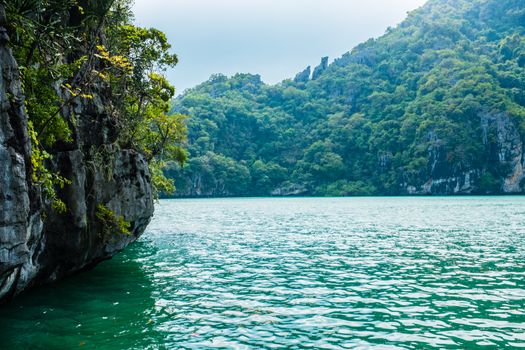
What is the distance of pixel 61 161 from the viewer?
13906mm

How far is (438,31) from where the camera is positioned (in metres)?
197

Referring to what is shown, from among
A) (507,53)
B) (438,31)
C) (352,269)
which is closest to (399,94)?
(507,53)

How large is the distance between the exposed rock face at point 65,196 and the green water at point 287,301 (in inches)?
49.6

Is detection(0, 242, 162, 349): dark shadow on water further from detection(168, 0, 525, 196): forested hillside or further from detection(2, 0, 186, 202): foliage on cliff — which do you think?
detection(168, 0, 525, 196): forested hillside

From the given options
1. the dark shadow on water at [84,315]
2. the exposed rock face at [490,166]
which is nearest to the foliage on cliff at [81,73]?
the dark shadow on water at [84,315]

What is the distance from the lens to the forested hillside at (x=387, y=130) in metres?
124

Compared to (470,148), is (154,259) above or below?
below

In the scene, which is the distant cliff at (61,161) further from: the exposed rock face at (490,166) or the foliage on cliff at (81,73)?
the exposed rock face at (490,166)

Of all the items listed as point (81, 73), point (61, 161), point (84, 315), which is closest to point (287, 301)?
point (84, 315)

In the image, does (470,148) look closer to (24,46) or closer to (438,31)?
(438,31)

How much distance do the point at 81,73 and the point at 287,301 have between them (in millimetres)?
11233

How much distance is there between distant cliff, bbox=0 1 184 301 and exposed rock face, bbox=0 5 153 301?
3cm

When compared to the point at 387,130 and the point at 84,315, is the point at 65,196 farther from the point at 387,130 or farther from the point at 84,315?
the point at 387,130

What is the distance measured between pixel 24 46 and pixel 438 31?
215 metres
